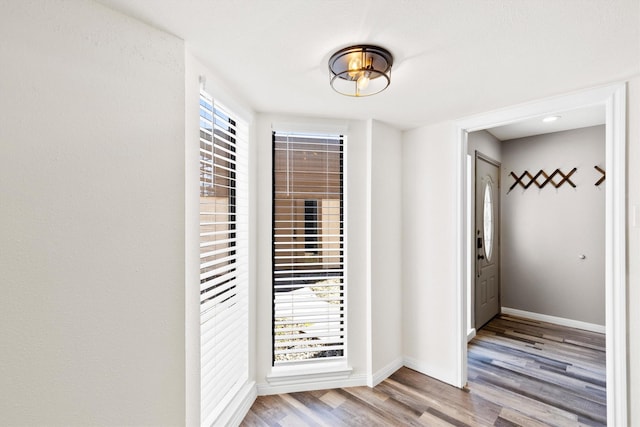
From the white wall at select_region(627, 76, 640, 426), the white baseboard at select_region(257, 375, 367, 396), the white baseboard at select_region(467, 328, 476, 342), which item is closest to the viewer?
the white wall at select_region(627, 76, 640, 426)

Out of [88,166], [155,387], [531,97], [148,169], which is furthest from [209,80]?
[531,97]

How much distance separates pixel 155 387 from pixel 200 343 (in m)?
0.33

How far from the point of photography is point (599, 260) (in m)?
3.50

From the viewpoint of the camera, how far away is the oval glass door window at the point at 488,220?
3.81 metres

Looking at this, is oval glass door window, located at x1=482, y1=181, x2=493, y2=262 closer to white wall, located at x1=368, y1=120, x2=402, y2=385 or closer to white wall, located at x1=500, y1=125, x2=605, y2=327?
white wall, located at x1=500, y1=125, x2=605, y2=327

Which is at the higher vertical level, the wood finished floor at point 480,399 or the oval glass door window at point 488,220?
the oval glass door window at point 488,220

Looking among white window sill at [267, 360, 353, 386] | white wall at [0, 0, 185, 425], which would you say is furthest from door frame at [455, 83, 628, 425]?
white wall at [0, 0, 185, 425]

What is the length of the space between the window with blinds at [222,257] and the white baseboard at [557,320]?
3.72 metres

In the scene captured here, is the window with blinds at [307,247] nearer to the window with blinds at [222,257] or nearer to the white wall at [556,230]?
the window with blinds at [222,257]

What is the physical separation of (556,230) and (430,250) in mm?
2329

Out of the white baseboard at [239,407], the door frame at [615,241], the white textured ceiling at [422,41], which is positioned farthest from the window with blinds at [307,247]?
the door frame at [615,241]

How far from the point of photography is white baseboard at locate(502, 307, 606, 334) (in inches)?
139

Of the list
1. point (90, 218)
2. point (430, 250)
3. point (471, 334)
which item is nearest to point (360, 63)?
point (90, 218)

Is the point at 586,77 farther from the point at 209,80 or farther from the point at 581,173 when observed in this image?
the point at 581,173
